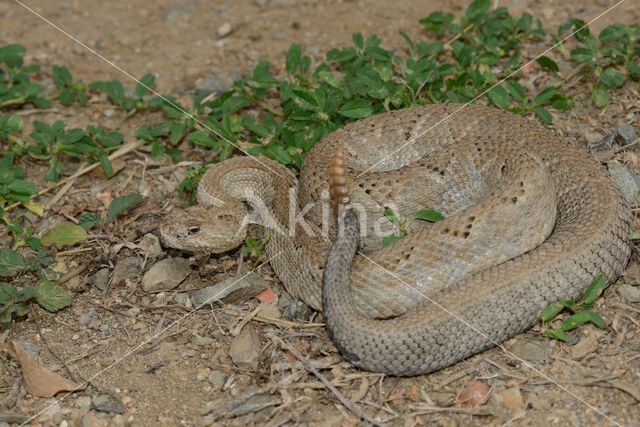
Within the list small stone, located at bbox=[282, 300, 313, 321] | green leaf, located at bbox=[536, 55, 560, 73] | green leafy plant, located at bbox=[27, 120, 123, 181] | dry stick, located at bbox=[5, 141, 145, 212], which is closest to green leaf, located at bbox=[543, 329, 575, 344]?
small stone, located at bbox=[282, 300, 313, 321]

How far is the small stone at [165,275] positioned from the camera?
609cm

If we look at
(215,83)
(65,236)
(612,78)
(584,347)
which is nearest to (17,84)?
(215,83)

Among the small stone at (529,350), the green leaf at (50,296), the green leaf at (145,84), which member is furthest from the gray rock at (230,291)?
the green leaf at (145,84)

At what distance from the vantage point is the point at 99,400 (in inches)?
206

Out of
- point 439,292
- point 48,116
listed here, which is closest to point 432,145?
point 439,292

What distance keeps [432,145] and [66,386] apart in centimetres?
331

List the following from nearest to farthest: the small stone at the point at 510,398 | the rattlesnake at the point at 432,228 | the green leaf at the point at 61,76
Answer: the small stone at the point at 510,398, the rattlesnake at the point at 432,228, the green leaf at the point at 61,76

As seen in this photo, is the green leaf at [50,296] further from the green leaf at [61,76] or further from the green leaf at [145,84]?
the green leaf at [61,76]

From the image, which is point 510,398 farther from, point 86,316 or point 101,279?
point 101,279

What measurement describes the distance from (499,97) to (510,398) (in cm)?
286

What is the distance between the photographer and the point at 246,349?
5.45 meters

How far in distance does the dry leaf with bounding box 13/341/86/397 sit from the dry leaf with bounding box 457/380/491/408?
2412mm

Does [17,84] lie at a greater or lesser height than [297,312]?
greater

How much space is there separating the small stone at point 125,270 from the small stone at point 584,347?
321 centimetres
